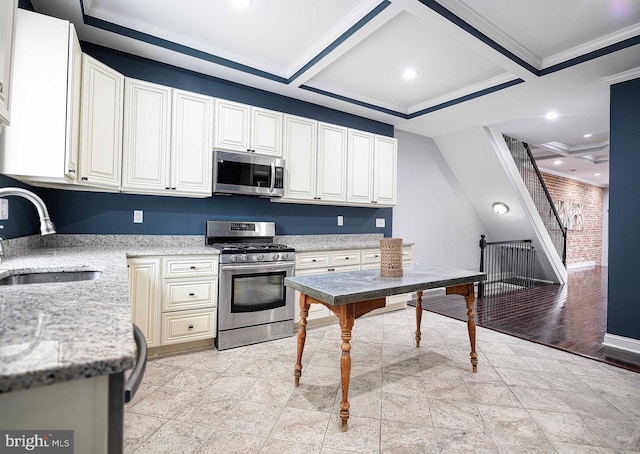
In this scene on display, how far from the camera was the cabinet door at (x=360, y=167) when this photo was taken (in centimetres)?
419

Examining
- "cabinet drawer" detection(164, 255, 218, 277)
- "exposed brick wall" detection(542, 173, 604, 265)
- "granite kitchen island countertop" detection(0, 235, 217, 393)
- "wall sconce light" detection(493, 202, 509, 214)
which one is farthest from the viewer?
"exposed brick wall" detection(542, 173, 604, 265)

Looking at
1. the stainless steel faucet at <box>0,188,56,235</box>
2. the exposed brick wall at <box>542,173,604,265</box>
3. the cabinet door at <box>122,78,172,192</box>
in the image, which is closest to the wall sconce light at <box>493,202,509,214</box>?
the exposed brick wall at <box>542,173,604,265</box>

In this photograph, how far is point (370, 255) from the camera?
4.04m

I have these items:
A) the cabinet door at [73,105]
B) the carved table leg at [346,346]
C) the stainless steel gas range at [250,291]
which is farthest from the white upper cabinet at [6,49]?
the carved table leg at [346,346]

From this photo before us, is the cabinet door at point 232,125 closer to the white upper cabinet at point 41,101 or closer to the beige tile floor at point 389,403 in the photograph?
the white upper cabinet at point 41,101

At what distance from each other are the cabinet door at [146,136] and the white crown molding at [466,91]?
3.16 m

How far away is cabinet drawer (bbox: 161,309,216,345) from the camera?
2.77m

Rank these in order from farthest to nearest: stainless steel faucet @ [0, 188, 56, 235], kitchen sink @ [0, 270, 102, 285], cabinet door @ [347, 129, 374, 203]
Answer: cabinet door @ [347, 129, 374, 203] → kitchen sink @ [0, 270, 102, 285] → stainless steel faucet @ [0, 188, 56, 235]

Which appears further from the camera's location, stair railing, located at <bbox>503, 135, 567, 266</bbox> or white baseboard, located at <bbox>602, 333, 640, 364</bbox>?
stair railing, located at <bbox>503, 135, 567, 266</bbox>

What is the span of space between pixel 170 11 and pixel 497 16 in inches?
102

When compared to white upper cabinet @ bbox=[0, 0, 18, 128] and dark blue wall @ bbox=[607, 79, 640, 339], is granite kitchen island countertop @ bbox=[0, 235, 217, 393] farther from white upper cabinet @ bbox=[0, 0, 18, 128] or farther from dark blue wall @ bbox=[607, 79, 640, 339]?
dark blue wall @ bbox=[607, 79, 640, 339]

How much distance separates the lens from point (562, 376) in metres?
2.53

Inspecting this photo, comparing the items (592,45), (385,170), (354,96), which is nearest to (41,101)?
(354,96)

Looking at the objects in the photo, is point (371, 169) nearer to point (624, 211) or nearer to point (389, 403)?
point (624, 211)
